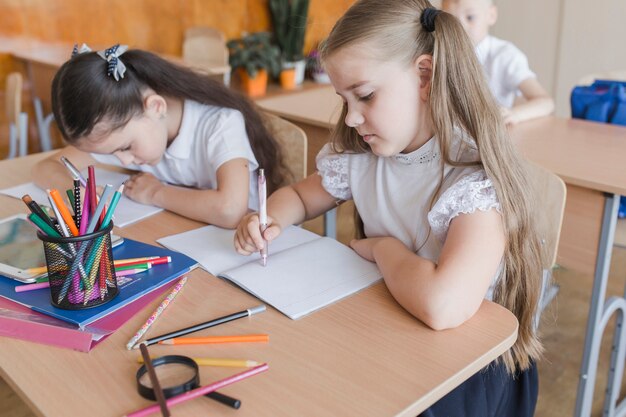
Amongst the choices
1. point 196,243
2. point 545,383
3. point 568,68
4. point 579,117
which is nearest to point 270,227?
point 196,243

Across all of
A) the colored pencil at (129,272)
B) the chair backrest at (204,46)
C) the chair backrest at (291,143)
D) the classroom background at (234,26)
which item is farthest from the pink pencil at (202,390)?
the chair backrest at (204,46)

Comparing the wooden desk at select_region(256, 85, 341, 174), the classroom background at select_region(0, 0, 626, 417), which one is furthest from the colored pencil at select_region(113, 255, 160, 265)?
the classroom background at select_region(0, 0, 626, 417)

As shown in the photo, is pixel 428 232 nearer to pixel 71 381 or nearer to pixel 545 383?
pixel 71 381

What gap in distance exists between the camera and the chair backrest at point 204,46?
4.15 meters

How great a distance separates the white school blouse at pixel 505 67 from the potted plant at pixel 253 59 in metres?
2.07

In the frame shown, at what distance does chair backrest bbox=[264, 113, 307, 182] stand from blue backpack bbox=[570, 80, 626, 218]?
1.19 m

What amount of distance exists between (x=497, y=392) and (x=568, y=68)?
141 inches

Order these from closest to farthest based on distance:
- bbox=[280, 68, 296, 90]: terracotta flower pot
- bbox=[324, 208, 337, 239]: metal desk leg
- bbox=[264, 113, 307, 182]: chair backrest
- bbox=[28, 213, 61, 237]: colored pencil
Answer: bbox=[28, 213, 61, 237]: colored pencil, bbox=[264, 113, 307, 182]: chair backrest, bbox=[324, 208, 337, 239]: metal desk leg, bbox=[280, 68, 296, 90]: terracotta flower pot

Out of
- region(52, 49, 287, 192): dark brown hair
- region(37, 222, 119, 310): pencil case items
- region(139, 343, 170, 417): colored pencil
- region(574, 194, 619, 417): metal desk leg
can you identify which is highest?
region(52, 49, 287, 192): dark brown hair

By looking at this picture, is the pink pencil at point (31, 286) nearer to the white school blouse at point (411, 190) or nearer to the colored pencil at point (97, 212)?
the colored pencil at point (97, 212)

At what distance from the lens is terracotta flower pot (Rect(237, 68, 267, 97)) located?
443 cm

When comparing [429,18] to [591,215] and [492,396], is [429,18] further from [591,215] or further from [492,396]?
[591,215]

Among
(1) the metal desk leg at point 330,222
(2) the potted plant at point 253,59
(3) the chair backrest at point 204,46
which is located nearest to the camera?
(1) the metal desk leg at point 330,222

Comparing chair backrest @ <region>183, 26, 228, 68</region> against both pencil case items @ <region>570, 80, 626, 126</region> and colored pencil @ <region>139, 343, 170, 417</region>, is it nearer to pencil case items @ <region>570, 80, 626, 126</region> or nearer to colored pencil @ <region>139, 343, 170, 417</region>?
pencil case items @ <region>570, 80, 626, 126</region>
